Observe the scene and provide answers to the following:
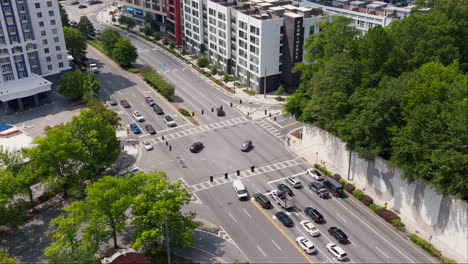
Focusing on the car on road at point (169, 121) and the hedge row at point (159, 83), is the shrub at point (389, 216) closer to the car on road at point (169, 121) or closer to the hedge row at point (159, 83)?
the car on road at point (169, 121)

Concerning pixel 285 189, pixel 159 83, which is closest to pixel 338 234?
pixel 285 189

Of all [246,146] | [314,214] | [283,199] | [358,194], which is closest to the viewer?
[314,214]

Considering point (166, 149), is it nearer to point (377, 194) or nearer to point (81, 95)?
point (81, 95)

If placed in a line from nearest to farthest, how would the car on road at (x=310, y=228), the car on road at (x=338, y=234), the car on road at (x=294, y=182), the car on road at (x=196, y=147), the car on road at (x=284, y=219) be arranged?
the car on road at (x=338, y=234)
the car on road at (x=310, y=228)
the car on road at (x=284, y=219)
the car on road at (x=294, y=182)
the car on road at (x=196, y=147)

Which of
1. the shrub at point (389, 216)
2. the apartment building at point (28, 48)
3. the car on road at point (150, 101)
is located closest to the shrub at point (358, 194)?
the shrub at point (389, 216)

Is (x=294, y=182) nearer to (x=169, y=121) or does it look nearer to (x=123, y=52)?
(x=169, y=121)

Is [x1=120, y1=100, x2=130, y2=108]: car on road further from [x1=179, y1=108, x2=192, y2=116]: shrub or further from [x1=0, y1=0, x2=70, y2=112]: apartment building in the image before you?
[x1=0, y1=0, x2=70, y2=112]: apartment building

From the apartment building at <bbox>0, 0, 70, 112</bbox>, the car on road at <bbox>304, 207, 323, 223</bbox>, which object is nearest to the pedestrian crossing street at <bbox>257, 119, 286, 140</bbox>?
the car on road at <bbox>304, 207, 323, 223</bbox>

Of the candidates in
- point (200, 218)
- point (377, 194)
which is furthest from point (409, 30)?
point (200, 218)
